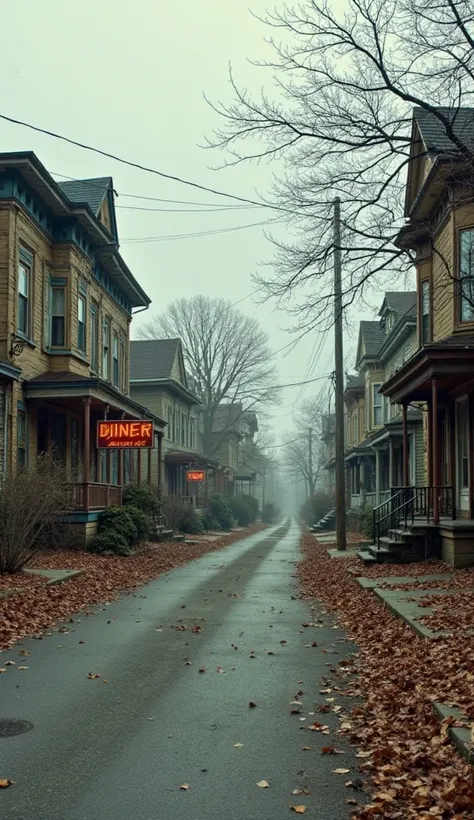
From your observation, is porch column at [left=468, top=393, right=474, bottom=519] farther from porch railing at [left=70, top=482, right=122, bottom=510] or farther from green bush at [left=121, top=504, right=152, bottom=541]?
green bush at [left=121, top=504, right=152, bottom=541]

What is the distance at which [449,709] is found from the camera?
6371 mm

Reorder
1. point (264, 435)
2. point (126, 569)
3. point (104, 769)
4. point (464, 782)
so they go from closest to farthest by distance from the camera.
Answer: point (464, 782) < point (104, 769) < point (126, 569) < point (264, 435)

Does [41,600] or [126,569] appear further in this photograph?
[126,569]

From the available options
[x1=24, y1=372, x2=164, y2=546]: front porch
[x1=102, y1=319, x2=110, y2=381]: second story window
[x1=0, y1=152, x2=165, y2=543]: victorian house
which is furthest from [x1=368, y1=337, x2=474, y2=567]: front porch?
[x1=102, y1=319, x2=110, y2=381]: second story window

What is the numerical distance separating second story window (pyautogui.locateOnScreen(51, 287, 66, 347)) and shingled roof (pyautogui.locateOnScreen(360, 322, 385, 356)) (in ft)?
72.0

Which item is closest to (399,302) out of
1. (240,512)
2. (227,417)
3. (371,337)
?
(371,337)

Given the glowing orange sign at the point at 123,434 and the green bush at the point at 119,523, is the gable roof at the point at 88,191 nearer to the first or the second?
the glowing orange sign at the point at 123,434

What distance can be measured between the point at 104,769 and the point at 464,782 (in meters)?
2.30

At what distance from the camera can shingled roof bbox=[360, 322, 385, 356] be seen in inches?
1730

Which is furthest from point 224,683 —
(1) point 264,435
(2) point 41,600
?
(1) point 264,435

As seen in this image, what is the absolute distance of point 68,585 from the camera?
49.0 feet

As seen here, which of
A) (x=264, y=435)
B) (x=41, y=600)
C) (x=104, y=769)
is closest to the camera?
(x=104, y=769)

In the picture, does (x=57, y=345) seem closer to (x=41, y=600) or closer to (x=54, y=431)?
(x=54, y=431)

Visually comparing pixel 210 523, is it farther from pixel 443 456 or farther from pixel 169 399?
pixel 443 456
